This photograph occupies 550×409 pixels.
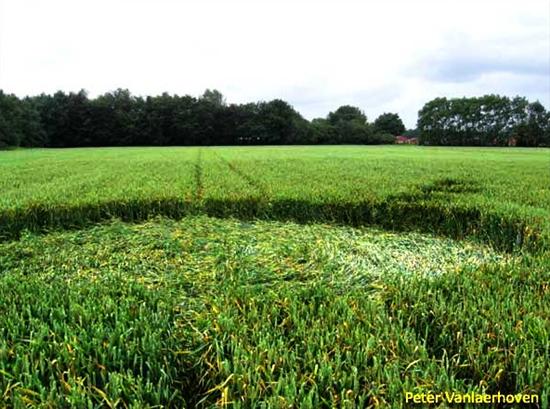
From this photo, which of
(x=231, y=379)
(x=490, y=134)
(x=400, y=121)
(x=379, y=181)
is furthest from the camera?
(x=400, y=121)

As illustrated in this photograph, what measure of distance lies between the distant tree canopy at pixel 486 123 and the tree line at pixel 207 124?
0.55 feet

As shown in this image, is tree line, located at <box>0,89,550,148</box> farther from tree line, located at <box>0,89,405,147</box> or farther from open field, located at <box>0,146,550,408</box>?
open field, located at <box>0,146,550,408</box>

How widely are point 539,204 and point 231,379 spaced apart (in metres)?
7.24

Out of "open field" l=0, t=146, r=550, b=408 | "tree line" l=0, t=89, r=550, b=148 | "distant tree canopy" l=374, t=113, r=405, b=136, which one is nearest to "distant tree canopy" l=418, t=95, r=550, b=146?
"tree line" l=0, t=89, r=550, b=148

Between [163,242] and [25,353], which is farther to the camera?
[163,242]

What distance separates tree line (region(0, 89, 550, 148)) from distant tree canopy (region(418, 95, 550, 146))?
168mm

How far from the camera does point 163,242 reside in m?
5.46

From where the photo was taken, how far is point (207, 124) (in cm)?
7225

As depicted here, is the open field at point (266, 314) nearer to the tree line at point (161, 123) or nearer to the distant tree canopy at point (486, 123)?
the tree line at point (161, 123)

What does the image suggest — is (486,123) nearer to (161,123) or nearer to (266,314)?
(161,123)

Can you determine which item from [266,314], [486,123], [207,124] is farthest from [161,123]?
[266,314]

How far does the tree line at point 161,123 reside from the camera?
67.5m

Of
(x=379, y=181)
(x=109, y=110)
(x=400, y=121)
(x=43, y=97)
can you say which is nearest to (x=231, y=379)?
→ (x=379, y=181)

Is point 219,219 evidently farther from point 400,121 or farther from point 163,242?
point 400,121
